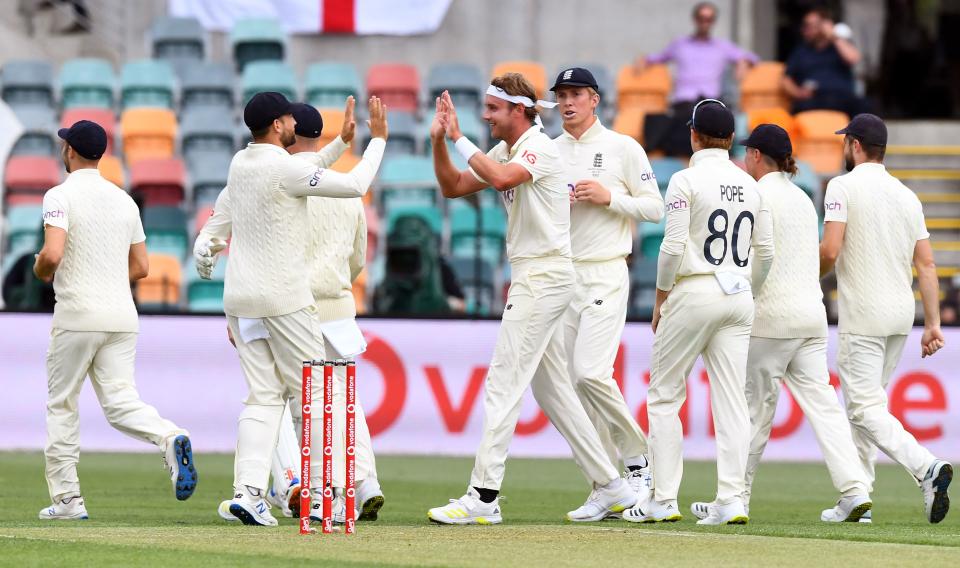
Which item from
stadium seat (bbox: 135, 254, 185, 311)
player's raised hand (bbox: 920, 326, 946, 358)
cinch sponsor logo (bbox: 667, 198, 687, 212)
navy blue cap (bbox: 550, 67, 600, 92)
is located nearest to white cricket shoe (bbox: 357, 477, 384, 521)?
cinch sponsor logo (bbox: 667, 198, 687, 212)

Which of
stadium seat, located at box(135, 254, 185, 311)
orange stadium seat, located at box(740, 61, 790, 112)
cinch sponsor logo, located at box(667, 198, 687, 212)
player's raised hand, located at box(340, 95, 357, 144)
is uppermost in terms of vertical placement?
orange stadium seat, located at box(740, 61, 790, 112)

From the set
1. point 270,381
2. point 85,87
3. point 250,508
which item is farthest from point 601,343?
point 85,87

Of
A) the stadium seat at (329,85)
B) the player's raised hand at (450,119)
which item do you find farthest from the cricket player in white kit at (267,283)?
the stadium seat at (329,85)

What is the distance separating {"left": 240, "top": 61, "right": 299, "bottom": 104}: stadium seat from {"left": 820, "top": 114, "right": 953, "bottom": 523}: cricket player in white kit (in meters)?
10.3

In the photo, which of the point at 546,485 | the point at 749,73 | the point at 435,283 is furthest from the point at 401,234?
the point at 749,73

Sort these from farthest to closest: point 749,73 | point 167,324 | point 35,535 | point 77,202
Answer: point 749,73, point 167,324, point 77,202, point 35,535

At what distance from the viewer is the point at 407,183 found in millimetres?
16188

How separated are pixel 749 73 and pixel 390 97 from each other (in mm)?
4121

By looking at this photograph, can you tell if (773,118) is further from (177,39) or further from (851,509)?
(851,509)

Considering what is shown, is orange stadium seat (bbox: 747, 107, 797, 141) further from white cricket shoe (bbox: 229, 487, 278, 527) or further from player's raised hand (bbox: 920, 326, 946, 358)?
white cricket shoe (bbox: 229, 487, 278, 527)

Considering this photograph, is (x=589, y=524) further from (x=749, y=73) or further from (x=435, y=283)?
(x=749, y=73)

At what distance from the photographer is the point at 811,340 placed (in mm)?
9234

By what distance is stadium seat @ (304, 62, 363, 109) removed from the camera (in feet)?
62.8

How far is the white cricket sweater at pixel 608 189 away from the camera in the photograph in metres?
9.30
